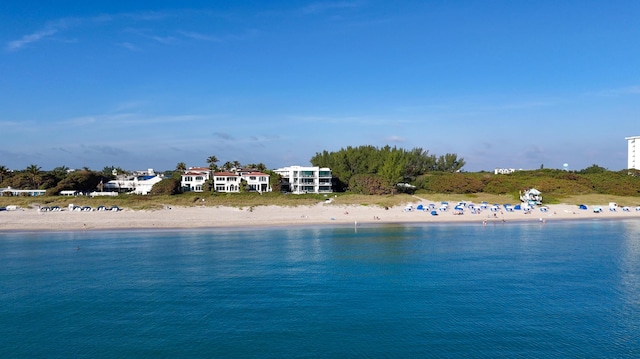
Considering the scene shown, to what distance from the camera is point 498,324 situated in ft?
66.7

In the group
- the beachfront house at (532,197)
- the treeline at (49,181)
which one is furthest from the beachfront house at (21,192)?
the beachfront house at (532,197)

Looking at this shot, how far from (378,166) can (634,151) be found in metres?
99.3

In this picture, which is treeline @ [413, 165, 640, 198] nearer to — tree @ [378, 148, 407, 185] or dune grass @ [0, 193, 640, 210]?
dune grass @ [0, 193, 640, 210]

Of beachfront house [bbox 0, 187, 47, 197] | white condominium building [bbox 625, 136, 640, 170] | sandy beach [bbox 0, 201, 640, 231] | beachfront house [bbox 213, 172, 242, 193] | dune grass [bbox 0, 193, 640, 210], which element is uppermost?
white condominium building [bbox 625, 136, 640, 170]

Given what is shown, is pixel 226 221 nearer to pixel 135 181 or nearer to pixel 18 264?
pixel 18 264

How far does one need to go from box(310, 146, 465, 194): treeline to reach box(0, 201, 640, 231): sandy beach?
519 inches

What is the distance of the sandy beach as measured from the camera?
5400 cm

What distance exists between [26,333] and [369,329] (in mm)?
13768

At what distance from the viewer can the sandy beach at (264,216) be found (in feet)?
177

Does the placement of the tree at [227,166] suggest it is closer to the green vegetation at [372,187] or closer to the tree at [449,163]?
the green vegetation at [372,187]

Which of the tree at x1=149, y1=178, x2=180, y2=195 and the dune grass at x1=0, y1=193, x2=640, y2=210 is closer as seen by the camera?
the dune grass at x1=0, y1=193, x2=640, y2=210

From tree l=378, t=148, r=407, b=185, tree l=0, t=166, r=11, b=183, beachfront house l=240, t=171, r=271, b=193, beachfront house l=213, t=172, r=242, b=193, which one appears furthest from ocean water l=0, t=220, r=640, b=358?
tree l=0, t=166, r=11, b=183

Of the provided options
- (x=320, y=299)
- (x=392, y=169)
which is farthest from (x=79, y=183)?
(x=320, y=299)

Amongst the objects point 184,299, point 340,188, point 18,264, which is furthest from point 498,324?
point 340,188
